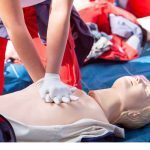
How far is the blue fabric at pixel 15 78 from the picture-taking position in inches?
78.7

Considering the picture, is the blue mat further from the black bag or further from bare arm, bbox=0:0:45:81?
the black bag

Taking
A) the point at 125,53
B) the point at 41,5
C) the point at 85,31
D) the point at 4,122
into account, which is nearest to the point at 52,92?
the point at 4,122

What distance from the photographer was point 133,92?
1.52 metres

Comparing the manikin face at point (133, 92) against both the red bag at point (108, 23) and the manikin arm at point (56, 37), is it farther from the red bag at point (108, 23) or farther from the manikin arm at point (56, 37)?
the red bag at point (108, 23)

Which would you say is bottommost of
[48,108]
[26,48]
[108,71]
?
[108,71]

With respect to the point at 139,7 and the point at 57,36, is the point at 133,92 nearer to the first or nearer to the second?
the point at 57,36

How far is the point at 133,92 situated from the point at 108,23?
3.70ft

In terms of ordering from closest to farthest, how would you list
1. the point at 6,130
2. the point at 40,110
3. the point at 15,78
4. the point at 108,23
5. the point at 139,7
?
the point at 6,130
the point at 40,110
the point at 15,78
the point at 108,23
the point at 139,7

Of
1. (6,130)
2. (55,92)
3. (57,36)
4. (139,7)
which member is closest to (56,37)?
(57,36)

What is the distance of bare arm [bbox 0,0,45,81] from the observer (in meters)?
1.38

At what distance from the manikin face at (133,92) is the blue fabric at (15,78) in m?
0.64

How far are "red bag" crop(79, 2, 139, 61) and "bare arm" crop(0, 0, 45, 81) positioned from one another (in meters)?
0.88

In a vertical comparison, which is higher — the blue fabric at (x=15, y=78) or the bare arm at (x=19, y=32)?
the bare arm at (x=19, y=32)

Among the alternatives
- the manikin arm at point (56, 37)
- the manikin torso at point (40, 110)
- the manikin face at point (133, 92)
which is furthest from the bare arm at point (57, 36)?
the manikin face at point (133, 92)
